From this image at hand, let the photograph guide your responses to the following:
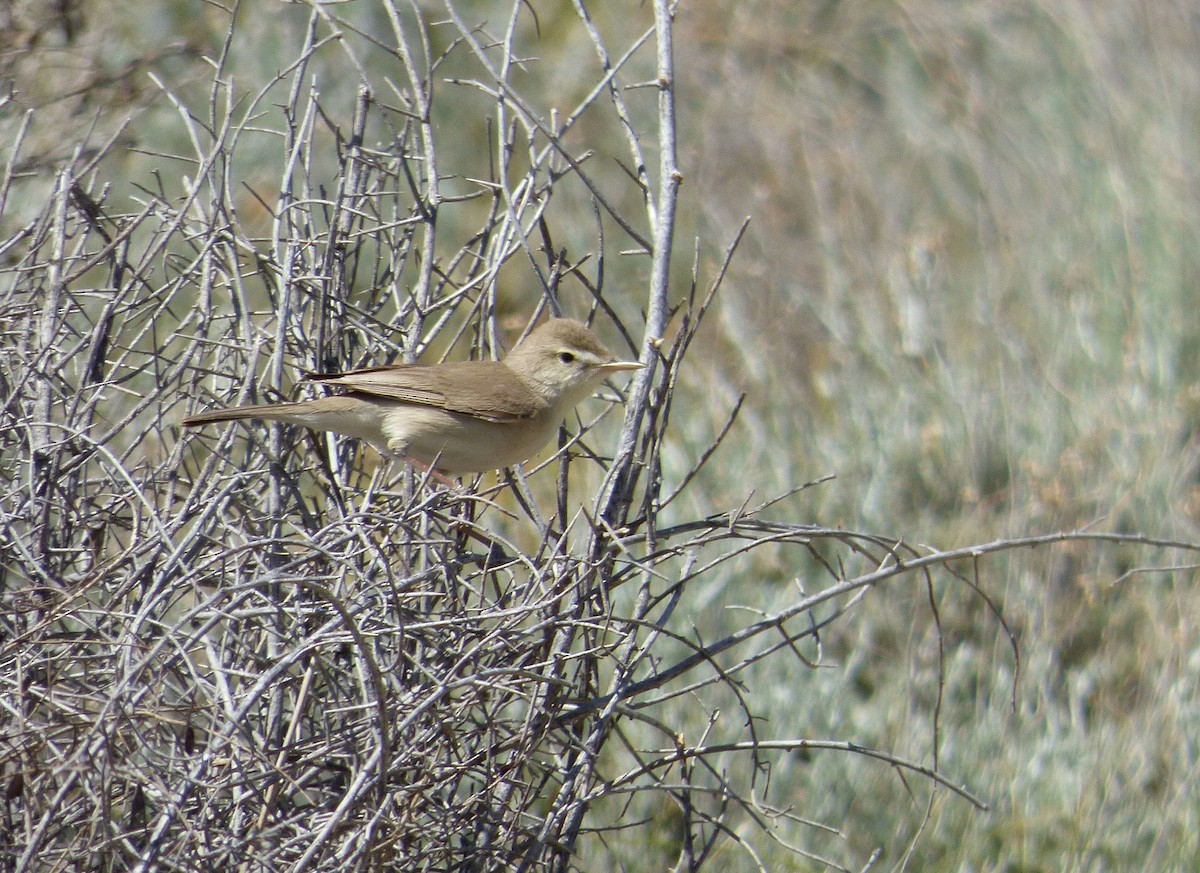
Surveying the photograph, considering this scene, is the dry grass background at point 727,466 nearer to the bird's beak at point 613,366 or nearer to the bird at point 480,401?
the bird at point 480,401

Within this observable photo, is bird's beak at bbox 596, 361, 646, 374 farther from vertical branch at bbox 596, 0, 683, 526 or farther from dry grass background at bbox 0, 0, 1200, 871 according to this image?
vertical branch at bbox 596, 0, 683, 526

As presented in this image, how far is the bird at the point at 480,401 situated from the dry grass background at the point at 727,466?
0.41 feet

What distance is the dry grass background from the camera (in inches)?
99.7

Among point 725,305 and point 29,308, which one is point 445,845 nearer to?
point 29,308

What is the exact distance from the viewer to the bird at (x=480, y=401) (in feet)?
11.4

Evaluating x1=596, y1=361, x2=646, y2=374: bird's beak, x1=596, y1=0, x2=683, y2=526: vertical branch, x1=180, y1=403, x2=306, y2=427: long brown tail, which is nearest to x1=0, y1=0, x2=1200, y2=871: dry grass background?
x1=180, y1=403, x2=306, y2=427: long brown tail

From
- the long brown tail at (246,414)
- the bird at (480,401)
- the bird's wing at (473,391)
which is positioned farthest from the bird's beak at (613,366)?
the long brown tail at (246,414)

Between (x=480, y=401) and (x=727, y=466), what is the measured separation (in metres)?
3.14

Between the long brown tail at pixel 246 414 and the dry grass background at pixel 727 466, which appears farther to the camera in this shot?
the long brown tail at pixel 246 414

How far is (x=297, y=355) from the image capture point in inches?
129

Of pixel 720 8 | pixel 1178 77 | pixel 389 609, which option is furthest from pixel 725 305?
pixel 389 609

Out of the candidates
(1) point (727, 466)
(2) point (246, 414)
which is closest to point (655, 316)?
(2) point (246, 414)

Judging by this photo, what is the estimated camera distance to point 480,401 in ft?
12.1

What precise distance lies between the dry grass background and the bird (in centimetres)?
13
